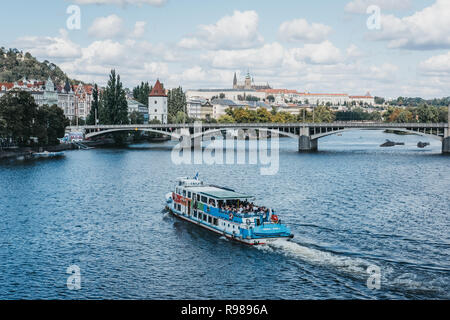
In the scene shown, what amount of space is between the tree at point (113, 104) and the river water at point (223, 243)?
60.6 m

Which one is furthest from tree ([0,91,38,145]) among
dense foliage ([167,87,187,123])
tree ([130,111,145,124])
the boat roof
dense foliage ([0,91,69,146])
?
dense foliage ([167,87,187,123])

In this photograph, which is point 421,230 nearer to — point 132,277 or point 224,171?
point 132,277

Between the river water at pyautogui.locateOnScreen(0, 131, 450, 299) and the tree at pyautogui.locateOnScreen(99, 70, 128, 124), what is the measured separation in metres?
60.6

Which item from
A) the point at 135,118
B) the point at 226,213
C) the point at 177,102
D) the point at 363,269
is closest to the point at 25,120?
the point at 226,213

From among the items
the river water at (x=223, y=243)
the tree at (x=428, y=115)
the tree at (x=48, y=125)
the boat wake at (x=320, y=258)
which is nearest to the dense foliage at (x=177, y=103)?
the tree at (x=48, y=125)

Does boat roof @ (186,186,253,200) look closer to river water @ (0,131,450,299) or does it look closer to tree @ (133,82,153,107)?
river water @ (0,131,450,299)

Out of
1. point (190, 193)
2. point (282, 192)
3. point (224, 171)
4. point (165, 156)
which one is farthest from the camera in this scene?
point (165, 156)

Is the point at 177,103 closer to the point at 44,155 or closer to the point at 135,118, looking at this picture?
the point at 135,118

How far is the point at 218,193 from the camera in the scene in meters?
41.8

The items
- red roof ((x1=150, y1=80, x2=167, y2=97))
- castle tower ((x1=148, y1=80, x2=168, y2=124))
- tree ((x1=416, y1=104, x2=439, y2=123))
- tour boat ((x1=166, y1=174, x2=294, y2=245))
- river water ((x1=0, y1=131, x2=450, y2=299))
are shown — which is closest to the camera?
river water ((x1=0, y1=131, x2=450, y2=299))

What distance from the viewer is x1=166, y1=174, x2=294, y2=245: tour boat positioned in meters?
35.1
